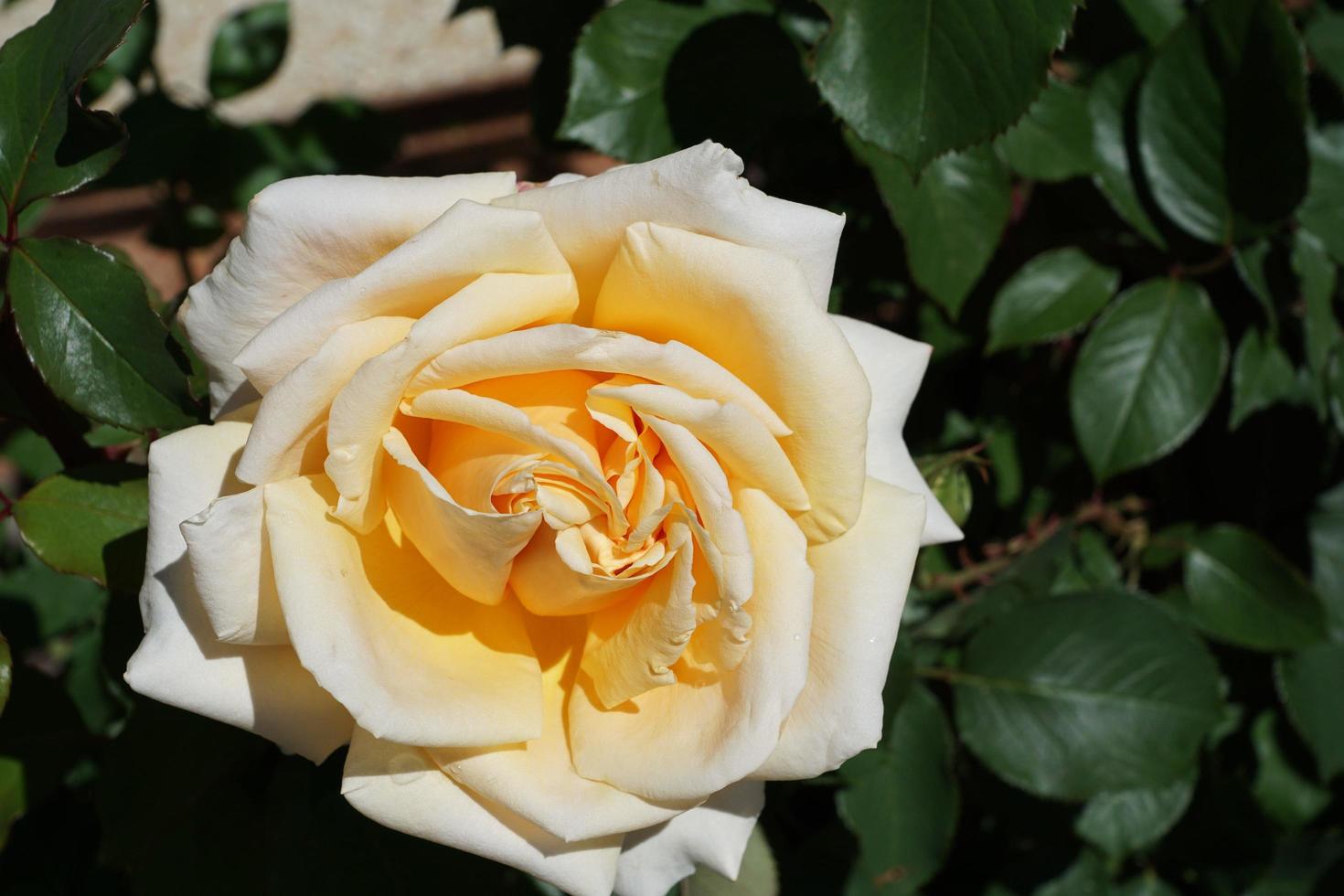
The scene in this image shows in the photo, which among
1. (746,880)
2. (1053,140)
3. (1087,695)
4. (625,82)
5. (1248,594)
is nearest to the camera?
(746,880)

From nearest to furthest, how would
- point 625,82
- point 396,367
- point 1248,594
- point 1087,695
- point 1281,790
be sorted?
point 396,367
point 625,82
point 1087,695
point 1248,594
point 1281,790

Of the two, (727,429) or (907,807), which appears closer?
(727,429)

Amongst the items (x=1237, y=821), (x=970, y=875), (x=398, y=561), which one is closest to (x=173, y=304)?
(x=398, y=561)

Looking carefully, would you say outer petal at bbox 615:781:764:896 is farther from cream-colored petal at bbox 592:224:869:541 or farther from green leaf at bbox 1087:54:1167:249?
green leaf at bbox 1087:54:1167:249

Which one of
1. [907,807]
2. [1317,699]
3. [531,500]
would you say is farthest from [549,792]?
[1317,699]

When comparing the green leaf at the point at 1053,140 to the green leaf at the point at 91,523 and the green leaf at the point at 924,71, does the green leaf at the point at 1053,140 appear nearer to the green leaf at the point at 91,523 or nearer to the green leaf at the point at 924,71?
the green leaf at the point at 924,71

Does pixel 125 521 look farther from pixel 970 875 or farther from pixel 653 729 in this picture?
pixel 970 875

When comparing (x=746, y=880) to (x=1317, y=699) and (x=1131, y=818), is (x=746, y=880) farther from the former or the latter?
(x=1317, y=699)
